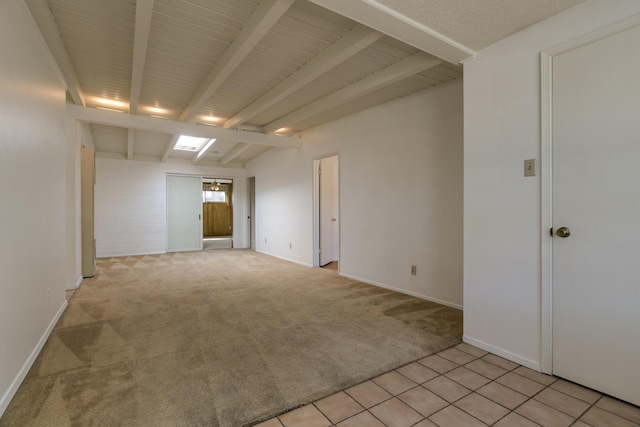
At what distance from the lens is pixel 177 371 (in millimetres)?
2051

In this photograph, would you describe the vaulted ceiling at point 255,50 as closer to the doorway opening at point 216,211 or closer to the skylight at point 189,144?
the skylight at point 189,144

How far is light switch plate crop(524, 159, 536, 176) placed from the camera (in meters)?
2.11

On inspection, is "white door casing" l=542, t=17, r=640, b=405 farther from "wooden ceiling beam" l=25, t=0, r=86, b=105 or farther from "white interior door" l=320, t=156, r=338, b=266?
"white interior door" l=320, t=156, r=338, b=266

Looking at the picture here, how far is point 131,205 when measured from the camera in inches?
297

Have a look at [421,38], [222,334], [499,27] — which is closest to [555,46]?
[499,27]

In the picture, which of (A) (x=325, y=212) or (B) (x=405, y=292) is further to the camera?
(A) (x=325, y=212)

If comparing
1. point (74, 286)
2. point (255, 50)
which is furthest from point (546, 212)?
point (74, 286)

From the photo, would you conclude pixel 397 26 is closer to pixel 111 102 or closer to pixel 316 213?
A: pixel 316 213

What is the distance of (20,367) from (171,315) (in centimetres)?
129

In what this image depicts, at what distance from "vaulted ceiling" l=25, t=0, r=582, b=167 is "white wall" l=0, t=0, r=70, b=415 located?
481mm

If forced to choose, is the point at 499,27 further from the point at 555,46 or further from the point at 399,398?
the point at 399,398

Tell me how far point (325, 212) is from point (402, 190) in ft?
7.39

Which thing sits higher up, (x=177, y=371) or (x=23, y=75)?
(x=23, y=75)

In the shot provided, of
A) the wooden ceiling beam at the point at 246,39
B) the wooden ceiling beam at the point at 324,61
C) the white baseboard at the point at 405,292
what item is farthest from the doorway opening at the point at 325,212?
the wooden ceiling beam at the point at 246,39
